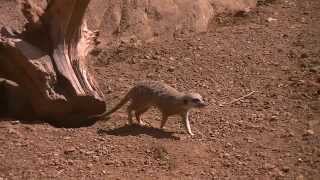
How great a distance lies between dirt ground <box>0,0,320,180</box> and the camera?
483 cm

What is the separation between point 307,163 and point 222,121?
0.99m

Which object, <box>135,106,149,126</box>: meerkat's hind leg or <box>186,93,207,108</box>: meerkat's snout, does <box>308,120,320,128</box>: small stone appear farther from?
<box>135,106,149,126</box>: meerkat's hind leg

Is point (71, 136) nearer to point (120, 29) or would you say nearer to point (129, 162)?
point (129, 162)

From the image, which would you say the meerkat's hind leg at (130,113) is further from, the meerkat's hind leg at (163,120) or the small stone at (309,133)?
the small stone at (309,133)

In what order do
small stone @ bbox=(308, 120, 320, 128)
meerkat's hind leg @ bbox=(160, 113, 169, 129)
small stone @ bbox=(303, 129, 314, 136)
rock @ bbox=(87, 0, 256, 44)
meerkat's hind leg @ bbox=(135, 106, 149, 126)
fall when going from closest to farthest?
small stone @ bbox=(303, 129, 314, 136) < small stone @ bbox=(308, 120, 320, 128) < meerkat's hind leg @ bbox=(160, 113, 169, 129) < meerkat's hind leg @ bbox=(135, 106, 149, 126) < rock @ bbox=(87, 0, 256, 44)

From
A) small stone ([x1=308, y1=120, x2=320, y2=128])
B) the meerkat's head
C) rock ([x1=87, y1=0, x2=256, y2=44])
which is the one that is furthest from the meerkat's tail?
rock ([x1=87, y1=0, x2=256, y2=44])

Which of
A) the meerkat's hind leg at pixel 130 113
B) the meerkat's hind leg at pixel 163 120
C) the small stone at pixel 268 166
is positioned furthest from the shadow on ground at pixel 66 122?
the small stone at pixel 268 166

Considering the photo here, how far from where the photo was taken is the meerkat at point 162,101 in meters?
5.55

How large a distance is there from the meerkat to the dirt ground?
152 mm

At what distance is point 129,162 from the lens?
490 centimetres

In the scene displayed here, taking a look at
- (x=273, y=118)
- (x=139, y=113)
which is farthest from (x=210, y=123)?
(x=139, y=113)

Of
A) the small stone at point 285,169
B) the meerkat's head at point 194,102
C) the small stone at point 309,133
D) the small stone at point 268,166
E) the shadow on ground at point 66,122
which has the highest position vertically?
the meerkat's head at point 194,102

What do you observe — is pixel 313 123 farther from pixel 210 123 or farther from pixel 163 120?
pixel 163 120

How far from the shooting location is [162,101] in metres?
5.61
